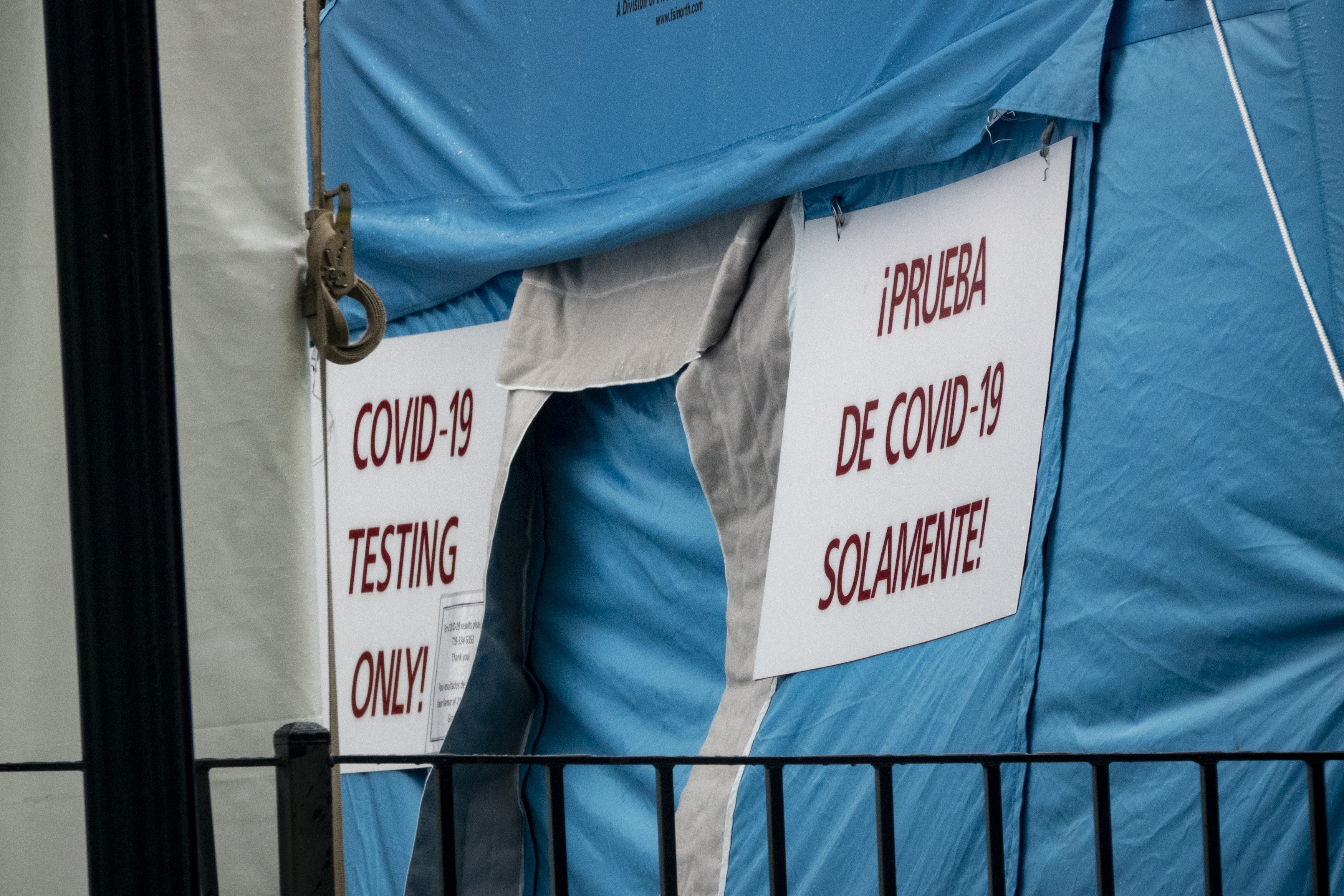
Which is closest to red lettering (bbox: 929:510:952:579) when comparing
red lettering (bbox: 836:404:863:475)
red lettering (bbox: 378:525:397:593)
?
red lettering (bbox: 836:404:863:475)

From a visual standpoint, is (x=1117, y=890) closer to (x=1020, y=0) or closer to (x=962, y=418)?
(x=962, y=418)

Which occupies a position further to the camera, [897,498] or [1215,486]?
[897,498]

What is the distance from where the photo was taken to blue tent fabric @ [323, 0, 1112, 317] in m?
2.63

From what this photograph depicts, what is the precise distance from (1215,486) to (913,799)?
0.84 meters

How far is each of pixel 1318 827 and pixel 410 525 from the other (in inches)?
110

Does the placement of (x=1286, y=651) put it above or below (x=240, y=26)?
below

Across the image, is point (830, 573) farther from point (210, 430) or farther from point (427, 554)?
point (210, 430)

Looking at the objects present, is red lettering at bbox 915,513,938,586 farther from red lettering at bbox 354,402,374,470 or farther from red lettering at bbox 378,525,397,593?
red lettering at bbox 354,402,374,470

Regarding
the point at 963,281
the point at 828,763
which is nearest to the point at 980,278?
the point at 963,281

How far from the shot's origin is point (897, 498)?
2801 mm

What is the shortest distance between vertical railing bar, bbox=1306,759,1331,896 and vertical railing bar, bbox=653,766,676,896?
64 centimetres

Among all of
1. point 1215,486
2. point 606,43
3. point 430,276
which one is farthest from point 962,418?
point 430,276

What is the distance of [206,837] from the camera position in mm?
1098

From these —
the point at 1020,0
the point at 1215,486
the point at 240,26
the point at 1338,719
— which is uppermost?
the point at 1020,0
